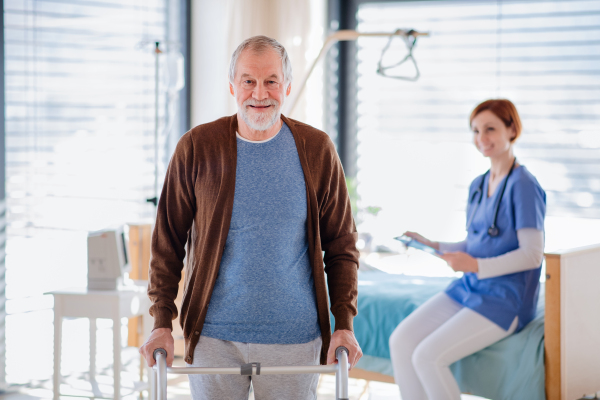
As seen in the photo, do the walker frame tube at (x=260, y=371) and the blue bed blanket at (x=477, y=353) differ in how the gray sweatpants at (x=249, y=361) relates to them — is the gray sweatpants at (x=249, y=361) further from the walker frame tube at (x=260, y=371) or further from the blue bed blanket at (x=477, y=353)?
the blue bed blanket at (x=477, y=353)

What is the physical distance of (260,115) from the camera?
60.2 inches

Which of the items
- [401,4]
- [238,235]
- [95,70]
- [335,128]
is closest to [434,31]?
[401,4]

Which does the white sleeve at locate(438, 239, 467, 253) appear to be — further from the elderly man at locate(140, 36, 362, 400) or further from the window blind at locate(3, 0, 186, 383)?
the window blind at locate(3, 0, 186, 383)

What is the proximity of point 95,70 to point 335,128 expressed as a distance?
175 centimetres

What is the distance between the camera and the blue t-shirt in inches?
60.2

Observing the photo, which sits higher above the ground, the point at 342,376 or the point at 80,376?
the point at 342,376

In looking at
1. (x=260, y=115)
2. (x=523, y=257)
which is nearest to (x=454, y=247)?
(x=523, y=257)

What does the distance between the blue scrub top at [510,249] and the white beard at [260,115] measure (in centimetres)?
129

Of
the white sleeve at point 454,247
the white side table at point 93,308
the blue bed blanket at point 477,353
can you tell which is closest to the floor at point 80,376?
the white side table at point 93,308

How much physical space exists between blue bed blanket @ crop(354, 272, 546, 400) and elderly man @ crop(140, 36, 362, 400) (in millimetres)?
1143

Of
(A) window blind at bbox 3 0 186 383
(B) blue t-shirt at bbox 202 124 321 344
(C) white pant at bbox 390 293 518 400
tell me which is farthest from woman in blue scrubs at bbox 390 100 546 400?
(A) window blind at bbox 3 0 186 383

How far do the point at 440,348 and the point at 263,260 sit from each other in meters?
1.22

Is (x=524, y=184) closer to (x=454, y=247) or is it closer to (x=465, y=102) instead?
(x=454, y=247)

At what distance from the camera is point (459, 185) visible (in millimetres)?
4457
